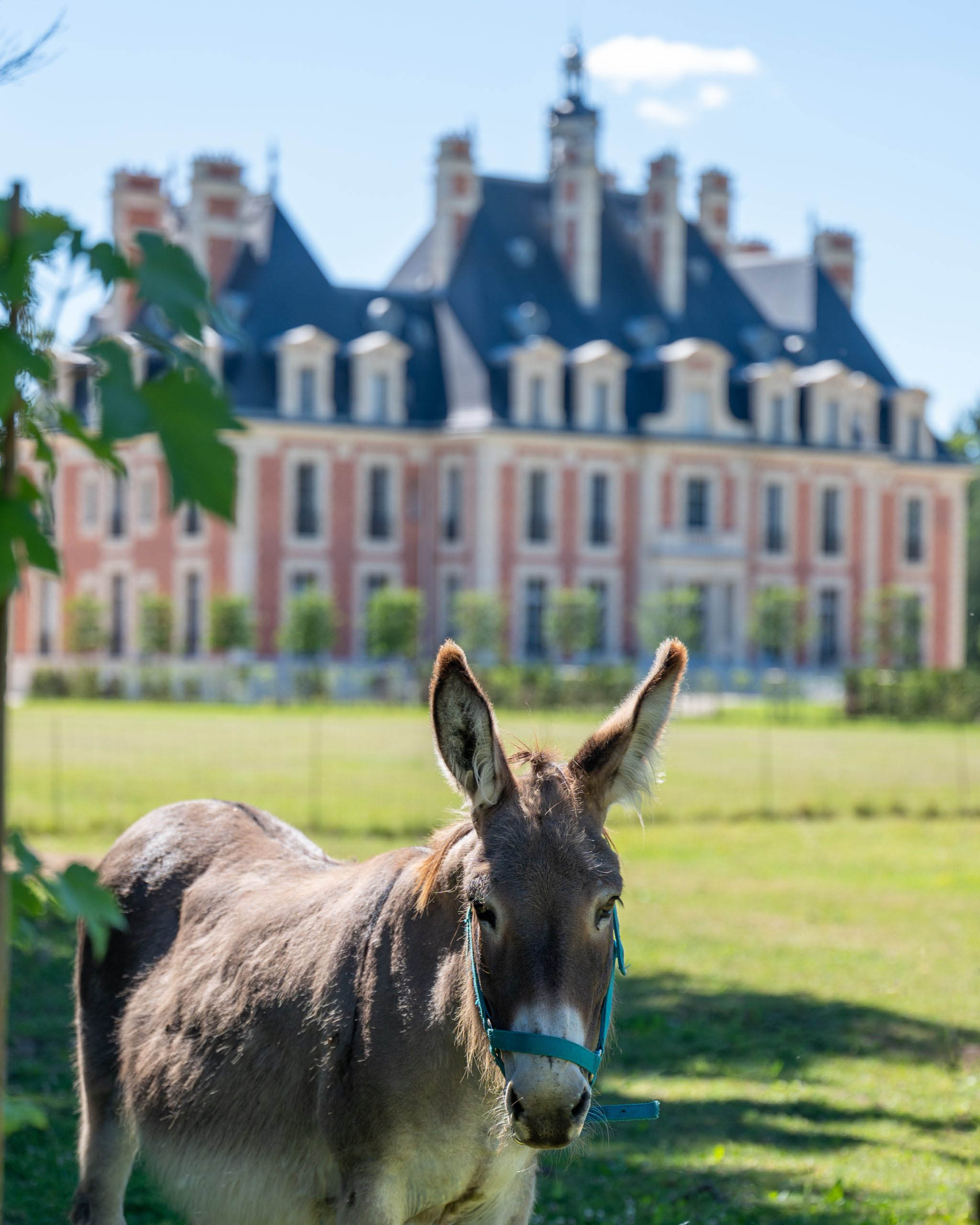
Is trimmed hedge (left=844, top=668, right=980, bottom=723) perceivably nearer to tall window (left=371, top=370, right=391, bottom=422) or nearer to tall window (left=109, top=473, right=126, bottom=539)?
tall window (left=371, top=370, right=391, bottom=422)

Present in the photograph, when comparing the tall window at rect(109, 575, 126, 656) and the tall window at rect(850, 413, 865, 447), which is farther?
the tall window at rect(850, 413, 865, 447)

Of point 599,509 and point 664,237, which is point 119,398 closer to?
point 599,509

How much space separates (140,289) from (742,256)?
209ft

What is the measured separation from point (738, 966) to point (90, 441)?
32.6 feet

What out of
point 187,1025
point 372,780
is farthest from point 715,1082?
point 372,780

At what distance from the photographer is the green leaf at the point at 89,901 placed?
1.77m

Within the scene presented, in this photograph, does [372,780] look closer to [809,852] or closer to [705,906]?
[809,852]

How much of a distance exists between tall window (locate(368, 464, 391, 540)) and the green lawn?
2282 centimetres

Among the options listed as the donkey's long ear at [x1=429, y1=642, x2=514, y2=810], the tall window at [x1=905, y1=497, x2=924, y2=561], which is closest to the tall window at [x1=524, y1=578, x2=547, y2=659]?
the tall window at [x1=905, y1=497, x2=924, y2=561]

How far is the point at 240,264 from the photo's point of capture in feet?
167

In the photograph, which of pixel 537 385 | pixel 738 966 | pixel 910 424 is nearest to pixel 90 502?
pixel 537 385

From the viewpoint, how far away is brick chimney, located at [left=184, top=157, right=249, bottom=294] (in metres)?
48.0

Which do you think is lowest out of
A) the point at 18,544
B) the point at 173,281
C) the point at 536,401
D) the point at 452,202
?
the point at 18,544

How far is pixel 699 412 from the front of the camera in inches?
2053
